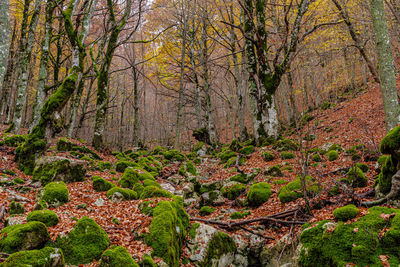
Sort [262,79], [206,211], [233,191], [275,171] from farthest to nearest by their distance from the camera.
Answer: [262,79] < [275,171] < [233,191] < [206,211]

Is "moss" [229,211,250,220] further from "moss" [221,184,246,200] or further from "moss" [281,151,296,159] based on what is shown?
"moss" [281,151,296,159]

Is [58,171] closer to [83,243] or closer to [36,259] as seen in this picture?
[83,243]

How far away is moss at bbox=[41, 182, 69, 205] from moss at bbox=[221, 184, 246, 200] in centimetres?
456

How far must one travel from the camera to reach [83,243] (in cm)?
321

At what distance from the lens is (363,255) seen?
2.78m

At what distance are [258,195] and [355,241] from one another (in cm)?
325

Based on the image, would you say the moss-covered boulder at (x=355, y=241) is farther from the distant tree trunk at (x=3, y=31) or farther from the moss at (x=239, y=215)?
the distant tree trunk at (x=3, y=31)

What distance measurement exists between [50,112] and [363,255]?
27.5ft

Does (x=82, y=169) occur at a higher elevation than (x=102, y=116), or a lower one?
lower

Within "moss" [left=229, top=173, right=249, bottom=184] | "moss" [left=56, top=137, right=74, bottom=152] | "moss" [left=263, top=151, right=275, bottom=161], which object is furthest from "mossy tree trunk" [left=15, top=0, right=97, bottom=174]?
"moss" [left=263, top=151, right=275, bottom=161]

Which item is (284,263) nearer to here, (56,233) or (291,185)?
(291,185)

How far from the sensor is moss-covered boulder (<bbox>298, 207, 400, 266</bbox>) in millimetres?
2711

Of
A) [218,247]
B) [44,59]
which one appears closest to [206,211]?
[218,247]

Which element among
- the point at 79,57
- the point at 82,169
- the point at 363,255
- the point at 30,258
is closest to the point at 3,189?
the point at 82,169
